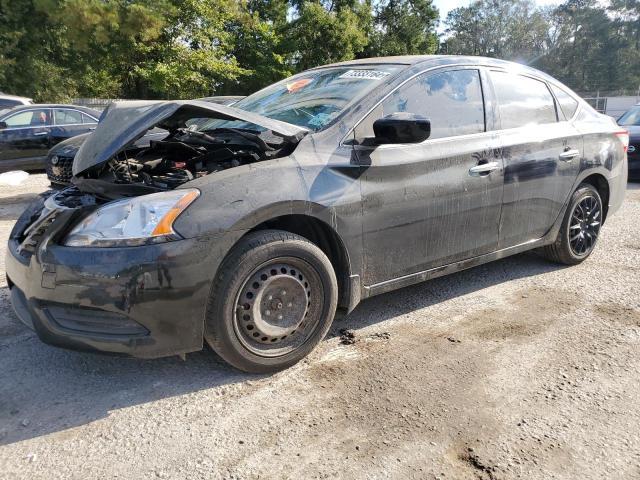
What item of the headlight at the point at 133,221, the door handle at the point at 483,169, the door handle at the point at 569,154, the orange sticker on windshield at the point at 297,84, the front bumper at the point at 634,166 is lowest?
the front bumper at the point at 634,166

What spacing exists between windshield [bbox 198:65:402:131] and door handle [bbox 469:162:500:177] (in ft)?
2.74

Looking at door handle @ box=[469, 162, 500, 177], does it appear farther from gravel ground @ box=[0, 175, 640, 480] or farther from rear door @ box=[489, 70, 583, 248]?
gravel ground @ box=[0, 175, 640, 480]

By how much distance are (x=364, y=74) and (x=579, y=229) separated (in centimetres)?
243

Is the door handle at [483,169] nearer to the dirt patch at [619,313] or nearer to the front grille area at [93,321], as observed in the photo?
the dirt patch at [619,313]

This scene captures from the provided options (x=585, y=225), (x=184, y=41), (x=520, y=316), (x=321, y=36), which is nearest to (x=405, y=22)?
(x=321, y=36)

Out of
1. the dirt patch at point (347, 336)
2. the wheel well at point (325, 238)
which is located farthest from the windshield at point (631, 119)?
the wheel well at point (325, 238)

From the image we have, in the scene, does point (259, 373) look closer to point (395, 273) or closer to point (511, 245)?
point (395, 273)

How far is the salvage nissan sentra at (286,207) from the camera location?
2.56m

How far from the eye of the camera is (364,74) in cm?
364

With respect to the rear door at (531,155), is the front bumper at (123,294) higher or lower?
lower

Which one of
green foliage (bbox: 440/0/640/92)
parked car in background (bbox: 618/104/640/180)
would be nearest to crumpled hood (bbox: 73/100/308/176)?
parked car in background (bbox: 618/104/640/180)

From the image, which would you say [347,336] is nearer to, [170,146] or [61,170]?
[170,146]

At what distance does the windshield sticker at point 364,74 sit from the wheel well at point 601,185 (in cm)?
221

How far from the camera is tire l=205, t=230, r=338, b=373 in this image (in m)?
2.70
